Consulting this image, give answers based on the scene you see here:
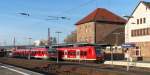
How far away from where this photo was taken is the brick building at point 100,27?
12512 centimetres

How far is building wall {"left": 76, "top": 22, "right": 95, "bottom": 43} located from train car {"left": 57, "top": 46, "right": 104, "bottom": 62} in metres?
53.8

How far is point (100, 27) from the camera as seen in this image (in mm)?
129375

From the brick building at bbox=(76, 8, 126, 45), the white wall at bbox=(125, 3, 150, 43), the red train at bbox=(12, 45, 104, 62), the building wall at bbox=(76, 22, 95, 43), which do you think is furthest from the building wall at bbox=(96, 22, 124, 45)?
the red train at bbox=(12, 45, 104, 62)

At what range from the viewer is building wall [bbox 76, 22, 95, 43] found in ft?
420

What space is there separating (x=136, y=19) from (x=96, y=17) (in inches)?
1751

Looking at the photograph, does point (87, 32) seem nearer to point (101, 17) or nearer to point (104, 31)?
point (104, 31)

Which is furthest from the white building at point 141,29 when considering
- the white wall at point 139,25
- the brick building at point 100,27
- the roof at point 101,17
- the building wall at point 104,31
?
the roof at point 101,17

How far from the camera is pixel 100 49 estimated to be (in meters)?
64.6

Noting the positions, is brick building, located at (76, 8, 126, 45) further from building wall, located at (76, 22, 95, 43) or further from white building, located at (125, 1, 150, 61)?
white building, located at (125, 1, 150, 61)

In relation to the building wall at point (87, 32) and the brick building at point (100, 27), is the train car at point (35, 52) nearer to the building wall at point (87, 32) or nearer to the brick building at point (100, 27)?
the brick building at point (100, 27)

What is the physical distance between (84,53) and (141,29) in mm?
23165

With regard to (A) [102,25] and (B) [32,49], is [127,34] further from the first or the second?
(A) [102,25]

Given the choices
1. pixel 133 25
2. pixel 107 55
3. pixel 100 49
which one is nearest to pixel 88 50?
pixel 100 49

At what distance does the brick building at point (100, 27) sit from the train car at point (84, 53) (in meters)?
50.3
